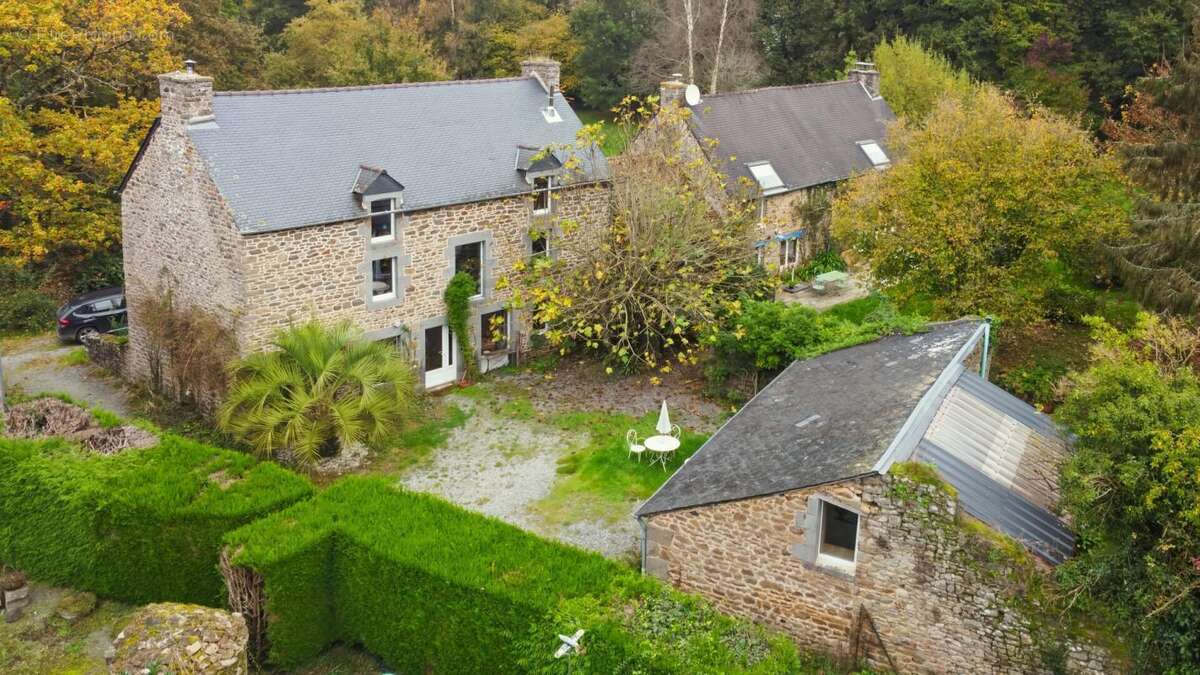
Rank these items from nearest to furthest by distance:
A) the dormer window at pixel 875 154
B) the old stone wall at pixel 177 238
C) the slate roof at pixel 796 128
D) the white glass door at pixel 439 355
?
the old stone wall at pixel 177 238
the white glass door at pixel 439 355
the slate roof at pixel 796 128
the dormer window at pixel 875 154

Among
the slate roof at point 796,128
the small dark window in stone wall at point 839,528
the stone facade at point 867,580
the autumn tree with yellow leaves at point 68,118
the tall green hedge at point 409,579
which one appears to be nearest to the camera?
the stone facade at point 867,580

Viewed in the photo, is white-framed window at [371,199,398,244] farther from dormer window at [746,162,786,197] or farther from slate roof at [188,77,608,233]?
dormer window at [746,162,786,197]

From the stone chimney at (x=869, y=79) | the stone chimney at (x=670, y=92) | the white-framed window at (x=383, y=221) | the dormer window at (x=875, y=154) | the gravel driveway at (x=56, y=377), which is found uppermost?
the stone chimney at (x=869, y=79)

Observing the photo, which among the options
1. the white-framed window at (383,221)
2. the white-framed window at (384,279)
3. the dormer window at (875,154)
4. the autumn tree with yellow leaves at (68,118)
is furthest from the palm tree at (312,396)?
the dormer window at (875,154)

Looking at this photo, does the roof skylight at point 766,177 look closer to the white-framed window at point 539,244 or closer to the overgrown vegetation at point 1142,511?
the white-framed window at point 539,244

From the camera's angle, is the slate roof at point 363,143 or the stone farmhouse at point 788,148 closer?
the slate roof at point 363,143

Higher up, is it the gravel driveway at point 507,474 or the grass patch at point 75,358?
the grass patch at point 75,358
